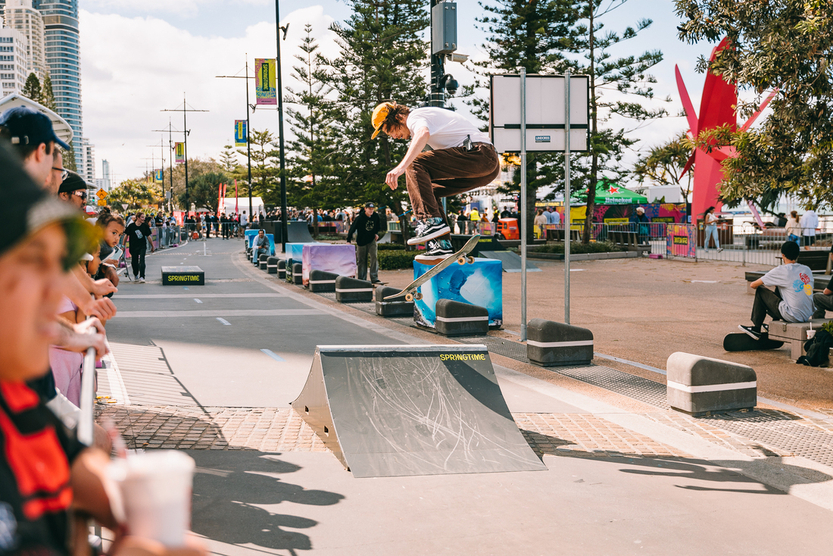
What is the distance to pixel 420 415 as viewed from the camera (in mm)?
5676

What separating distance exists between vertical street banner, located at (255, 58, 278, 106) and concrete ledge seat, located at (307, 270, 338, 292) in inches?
637

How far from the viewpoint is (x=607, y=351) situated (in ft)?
33.9

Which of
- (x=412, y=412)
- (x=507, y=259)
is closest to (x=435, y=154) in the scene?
(x=412, y=412)

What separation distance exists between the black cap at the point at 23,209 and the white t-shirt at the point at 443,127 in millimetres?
5532

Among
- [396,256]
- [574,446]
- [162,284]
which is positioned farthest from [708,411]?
[396,256]

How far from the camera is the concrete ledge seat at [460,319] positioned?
38.1ft

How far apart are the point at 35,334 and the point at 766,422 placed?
671 centimetres

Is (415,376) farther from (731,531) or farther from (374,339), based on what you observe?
(374,339)

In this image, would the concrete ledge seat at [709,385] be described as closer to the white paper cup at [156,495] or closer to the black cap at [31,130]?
the black cap at [31,130]

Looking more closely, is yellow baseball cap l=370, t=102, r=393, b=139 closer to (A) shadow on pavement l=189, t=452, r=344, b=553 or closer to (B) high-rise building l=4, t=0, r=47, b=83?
(A) shadow on pavement l=189, t=452, r=344, b=553

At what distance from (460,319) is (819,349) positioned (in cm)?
508

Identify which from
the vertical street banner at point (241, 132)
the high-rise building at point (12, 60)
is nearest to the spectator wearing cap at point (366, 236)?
the vertical street banner at point (241, 132)

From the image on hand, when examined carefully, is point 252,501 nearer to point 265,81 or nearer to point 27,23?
point 265,81

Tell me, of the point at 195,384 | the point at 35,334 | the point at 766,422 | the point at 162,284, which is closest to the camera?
the point at 35,334
